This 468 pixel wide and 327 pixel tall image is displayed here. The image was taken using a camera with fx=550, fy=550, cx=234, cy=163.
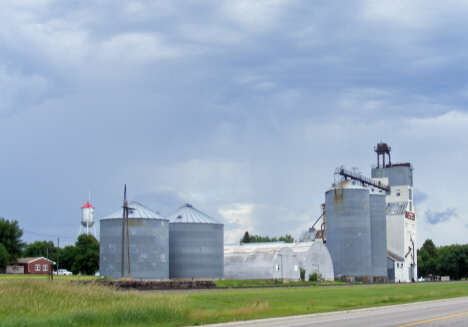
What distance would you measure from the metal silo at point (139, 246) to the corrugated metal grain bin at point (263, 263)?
16666mm

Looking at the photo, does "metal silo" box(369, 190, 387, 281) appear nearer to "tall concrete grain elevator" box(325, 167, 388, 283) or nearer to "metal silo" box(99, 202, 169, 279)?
"tall concrete grain elevator" box(325, 167, 388, 283)

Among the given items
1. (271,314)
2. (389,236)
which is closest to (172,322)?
(271,314)

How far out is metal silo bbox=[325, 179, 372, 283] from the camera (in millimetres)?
91500

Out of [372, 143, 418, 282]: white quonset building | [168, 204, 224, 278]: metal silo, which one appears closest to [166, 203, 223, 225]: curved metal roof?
[168, 204, 224, 278]: metal silo

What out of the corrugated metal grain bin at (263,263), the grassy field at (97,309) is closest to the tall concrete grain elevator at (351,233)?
the corrugated metal grain bin at (263,263)

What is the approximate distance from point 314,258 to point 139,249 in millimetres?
31587

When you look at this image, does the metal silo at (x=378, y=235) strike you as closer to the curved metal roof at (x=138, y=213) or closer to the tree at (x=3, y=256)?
the curved metal roof at (x=138, y=213)

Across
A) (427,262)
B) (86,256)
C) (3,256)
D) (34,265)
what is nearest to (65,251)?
(34,265)

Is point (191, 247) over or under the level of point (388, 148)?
under

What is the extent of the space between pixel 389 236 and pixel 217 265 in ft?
182

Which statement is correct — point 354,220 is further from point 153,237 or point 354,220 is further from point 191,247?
point 153,237

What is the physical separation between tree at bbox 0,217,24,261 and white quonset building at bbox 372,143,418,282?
242 feet

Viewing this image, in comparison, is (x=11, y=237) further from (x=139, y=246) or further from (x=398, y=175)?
(x=398, y=175)

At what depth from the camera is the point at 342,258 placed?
9188 cm
